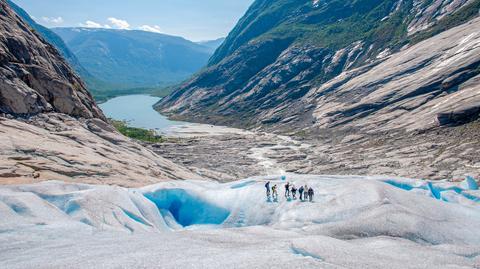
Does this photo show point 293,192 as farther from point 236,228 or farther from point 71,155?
point 71,155

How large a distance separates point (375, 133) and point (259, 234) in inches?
2585

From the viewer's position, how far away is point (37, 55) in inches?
1785

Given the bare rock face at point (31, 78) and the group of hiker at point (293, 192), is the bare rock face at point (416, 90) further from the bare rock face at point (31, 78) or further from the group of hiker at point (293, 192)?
the bare rock face at point (31, 78)

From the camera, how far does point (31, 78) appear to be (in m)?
40.9

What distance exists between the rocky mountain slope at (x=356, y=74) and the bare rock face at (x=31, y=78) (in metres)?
62.0

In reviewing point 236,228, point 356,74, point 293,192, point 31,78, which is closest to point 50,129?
point 31,78

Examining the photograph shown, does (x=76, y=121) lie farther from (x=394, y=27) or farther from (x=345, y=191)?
(x=394, y=27)

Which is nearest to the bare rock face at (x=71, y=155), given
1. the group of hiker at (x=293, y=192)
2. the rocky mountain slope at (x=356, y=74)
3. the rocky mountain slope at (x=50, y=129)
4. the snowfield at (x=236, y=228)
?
the rocky mountain slope at (x=50, y=129)

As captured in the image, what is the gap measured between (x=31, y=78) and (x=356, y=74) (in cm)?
10062

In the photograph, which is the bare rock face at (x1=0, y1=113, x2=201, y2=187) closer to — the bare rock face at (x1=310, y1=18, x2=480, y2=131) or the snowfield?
the snowfield

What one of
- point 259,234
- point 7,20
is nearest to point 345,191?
point 259,234

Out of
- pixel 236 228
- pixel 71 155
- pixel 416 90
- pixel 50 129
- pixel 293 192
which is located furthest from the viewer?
pixel 416 90

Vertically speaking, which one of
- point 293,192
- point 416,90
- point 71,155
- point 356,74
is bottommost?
point 293,192

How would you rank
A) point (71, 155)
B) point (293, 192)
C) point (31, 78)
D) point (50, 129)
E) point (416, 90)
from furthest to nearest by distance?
1. point (416, 90)
2. point (31, 78)
3. point (50, 129)
4. point (71, 155)
5. point (293, 192)
